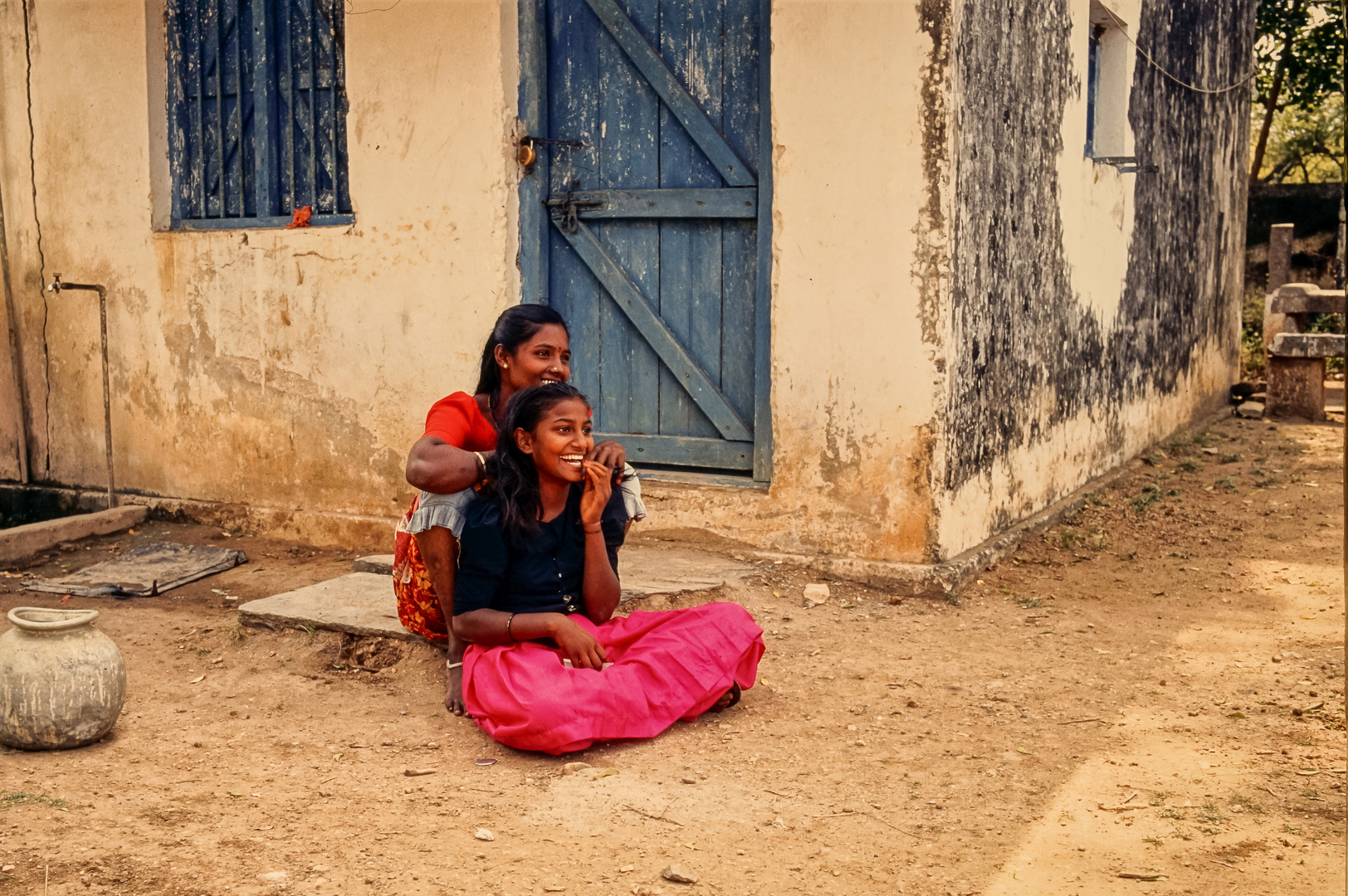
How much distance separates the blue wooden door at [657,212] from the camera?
4.70m

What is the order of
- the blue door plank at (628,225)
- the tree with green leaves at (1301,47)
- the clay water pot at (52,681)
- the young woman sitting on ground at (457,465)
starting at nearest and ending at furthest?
the clay water pot at (52,681), the young woman sitting on ground at (457,465), the blue door plank at (628,225), the tree with green leaves at (1301,47)

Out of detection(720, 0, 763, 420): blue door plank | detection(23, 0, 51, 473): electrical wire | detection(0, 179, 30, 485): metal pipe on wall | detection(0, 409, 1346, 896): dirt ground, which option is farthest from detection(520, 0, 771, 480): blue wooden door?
detection(0, 179, 30, 485): metal pipe on wall

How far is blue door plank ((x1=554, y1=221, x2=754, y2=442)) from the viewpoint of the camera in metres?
4.83

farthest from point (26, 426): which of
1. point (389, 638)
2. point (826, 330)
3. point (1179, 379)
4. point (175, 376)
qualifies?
point (1179, 379)

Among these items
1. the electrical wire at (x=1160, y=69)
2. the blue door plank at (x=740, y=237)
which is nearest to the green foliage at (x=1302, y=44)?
the electrical wire at (x=1160, y=69)

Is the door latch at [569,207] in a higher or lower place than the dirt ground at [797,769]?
higher

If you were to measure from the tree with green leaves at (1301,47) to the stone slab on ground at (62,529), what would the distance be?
1273cm

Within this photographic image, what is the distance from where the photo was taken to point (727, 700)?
3316mm

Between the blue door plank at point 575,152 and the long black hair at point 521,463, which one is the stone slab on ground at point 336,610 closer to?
the long black hair at point 521,463

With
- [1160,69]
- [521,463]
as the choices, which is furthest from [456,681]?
[1160,69]

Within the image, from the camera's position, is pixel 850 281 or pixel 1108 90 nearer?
pixel 850 281

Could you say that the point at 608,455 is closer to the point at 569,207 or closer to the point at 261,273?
the point at 569,207

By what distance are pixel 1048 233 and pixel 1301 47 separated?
1074 cm

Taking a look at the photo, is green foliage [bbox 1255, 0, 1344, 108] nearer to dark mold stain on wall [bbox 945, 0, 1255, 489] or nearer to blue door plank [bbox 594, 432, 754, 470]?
dark mold stain on wall [bbox 945, 0, 1255, 489]
